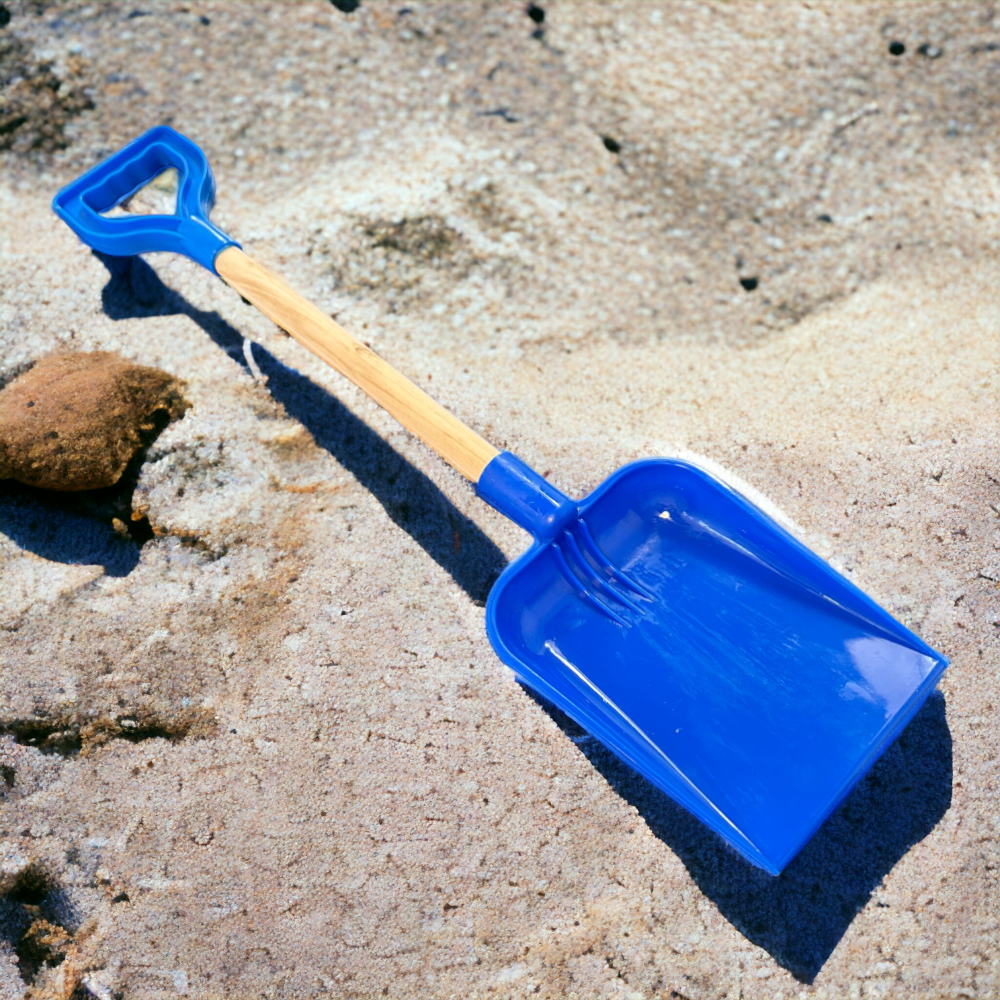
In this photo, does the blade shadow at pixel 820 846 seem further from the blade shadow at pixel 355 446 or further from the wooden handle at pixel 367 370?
the wooden handle at pixel 367 370

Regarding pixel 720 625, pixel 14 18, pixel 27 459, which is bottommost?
pixel 720 625

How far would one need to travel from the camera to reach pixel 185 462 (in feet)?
6.48

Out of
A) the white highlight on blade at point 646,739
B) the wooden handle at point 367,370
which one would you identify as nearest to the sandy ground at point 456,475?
the white highlight on blade at point 646,739

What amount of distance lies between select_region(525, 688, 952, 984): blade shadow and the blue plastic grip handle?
1.41m

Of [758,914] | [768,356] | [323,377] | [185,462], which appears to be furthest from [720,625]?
[185,462]

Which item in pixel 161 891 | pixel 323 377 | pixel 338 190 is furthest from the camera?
pixel 338 190

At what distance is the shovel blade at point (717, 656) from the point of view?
1628mm

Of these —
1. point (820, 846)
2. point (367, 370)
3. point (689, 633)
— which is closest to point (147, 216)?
point (367, 370)

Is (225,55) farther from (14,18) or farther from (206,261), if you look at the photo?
(206,261)

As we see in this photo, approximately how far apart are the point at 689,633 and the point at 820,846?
0.52 m

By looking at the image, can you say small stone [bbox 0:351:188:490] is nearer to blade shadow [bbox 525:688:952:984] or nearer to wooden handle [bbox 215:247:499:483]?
wooden handle [bbox 215:247:499:483]

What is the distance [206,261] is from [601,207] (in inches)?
44.5

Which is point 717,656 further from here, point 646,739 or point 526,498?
point 526,498

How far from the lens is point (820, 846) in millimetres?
1737
